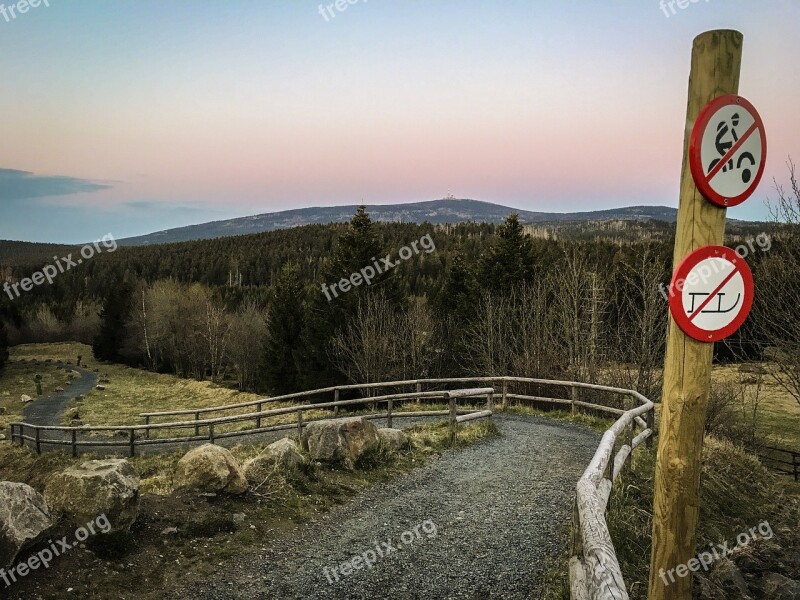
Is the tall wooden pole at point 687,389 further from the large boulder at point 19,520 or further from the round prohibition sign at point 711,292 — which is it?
the large boulder at point 19,520

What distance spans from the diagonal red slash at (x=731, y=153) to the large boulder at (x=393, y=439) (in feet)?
27.8

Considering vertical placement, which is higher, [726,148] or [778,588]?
[726,148]

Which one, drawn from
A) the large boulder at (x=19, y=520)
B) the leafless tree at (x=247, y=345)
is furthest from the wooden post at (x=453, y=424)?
the leafless tree at (x=247, y=345)

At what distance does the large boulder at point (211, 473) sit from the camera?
7.81 meters

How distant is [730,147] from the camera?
2699 millimetres

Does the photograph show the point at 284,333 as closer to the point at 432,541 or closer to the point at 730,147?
the point at 432,541

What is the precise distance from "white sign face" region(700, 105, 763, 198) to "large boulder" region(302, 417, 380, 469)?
26.3ft

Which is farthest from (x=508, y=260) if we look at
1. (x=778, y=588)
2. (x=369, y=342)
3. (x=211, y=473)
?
(x=211, y=473)

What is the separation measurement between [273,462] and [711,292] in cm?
755

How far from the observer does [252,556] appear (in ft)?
21.1

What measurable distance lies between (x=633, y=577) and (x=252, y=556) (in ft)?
14.2

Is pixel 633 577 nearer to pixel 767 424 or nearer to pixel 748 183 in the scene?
pixel 748 183

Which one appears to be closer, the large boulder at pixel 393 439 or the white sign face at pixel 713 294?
the white sign face at pixel 713 294

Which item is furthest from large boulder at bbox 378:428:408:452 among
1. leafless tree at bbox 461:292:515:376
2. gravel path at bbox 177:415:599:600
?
leafless tree at bbox 461:292:515:376
